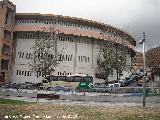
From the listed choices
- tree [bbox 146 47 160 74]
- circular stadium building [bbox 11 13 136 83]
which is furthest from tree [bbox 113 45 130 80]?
tree [bbox 146 47 160 74]

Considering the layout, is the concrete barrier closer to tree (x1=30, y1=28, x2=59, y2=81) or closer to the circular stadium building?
tree (x1=30, y1=28, x2=59, y2=81)

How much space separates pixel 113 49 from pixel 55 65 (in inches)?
604

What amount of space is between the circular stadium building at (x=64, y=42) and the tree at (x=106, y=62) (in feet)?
4.32

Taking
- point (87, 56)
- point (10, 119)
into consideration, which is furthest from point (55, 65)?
point (10, 119)

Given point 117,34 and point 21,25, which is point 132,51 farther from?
point 21,25

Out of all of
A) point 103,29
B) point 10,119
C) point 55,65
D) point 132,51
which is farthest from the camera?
point 132,51

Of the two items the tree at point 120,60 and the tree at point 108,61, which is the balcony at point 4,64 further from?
the tree at point 120,60

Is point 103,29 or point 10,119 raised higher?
point 103,29

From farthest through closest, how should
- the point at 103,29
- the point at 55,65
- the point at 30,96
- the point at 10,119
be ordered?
the point at 103,29 → the point at 55,65 → the point at 30,96 → the point at 10,119

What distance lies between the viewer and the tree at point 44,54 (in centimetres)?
6125

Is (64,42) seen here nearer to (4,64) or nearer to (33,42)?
(33,42)

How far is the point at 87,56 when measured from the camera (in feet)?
218

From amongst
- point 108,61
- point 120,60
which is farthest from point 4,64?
point 120,60

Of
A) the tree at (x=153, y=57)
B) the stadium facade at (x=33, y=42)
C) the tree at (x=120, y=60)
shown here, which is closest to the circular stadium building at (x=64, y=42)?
the stadium facade at (x=33, y=42)
